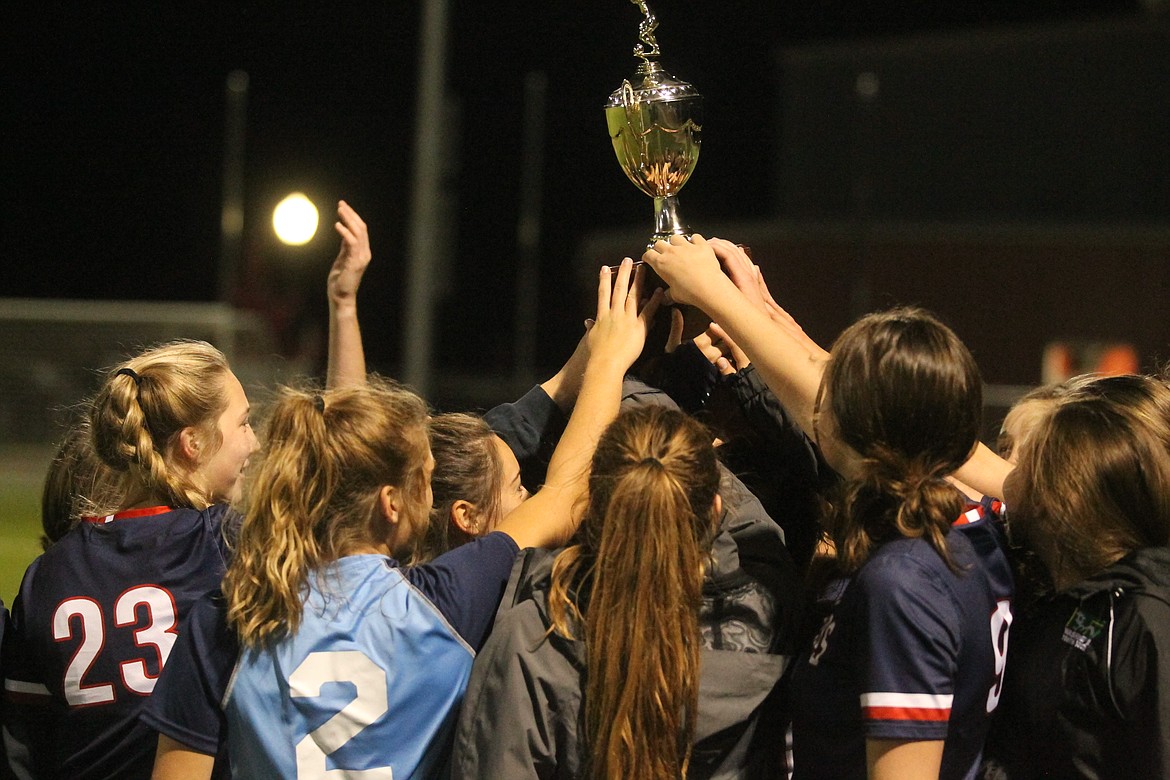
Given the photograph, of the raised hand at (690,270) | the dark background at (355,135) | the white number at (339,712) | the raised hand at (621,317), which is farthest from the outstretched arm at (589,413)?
the dark background at (355,135)

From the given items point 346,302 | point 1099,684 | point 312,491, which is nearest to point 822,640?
point 1099,684

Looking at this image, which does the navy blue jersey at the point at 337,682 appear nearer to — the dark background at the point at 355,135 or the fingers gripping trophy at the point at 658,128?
the fingers gripping trophy at the point at 658,128

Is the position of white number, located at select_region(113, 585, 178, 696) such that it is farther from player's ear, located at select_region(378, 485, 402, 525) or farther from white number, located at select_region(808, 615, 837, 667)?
white number, located at select_region(808, 615, 837, 667)

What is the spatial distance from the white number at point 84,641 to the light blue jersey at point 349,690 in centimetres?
38

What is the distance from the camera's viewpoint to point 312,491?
6.32ft

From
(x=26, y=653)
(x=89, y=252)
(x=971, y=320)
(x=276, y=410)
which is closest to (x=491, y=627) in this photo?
(x=276, y=410)

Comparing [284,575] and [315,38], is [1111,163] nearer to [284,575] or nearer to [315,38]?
[315,38]

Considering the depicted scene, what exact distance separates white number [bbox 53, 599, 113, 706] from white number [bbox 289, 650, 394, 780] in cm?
48

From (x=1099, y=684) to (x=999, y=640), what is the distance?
0.15 meters

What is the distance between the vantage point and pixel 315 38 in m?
14.1

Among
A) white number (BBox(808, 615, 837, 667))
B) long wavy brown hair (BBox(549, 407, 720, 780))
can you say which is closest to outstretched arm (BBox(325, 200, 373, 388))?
long wavy brown hair (BBox(549, 407, 720, 780))

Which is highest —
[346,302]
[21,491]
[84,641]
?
[346,302]

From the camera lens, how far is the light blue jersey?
1.87 metres

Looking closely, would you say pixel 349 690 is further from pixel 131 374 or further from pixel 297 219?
pixel 297 219
